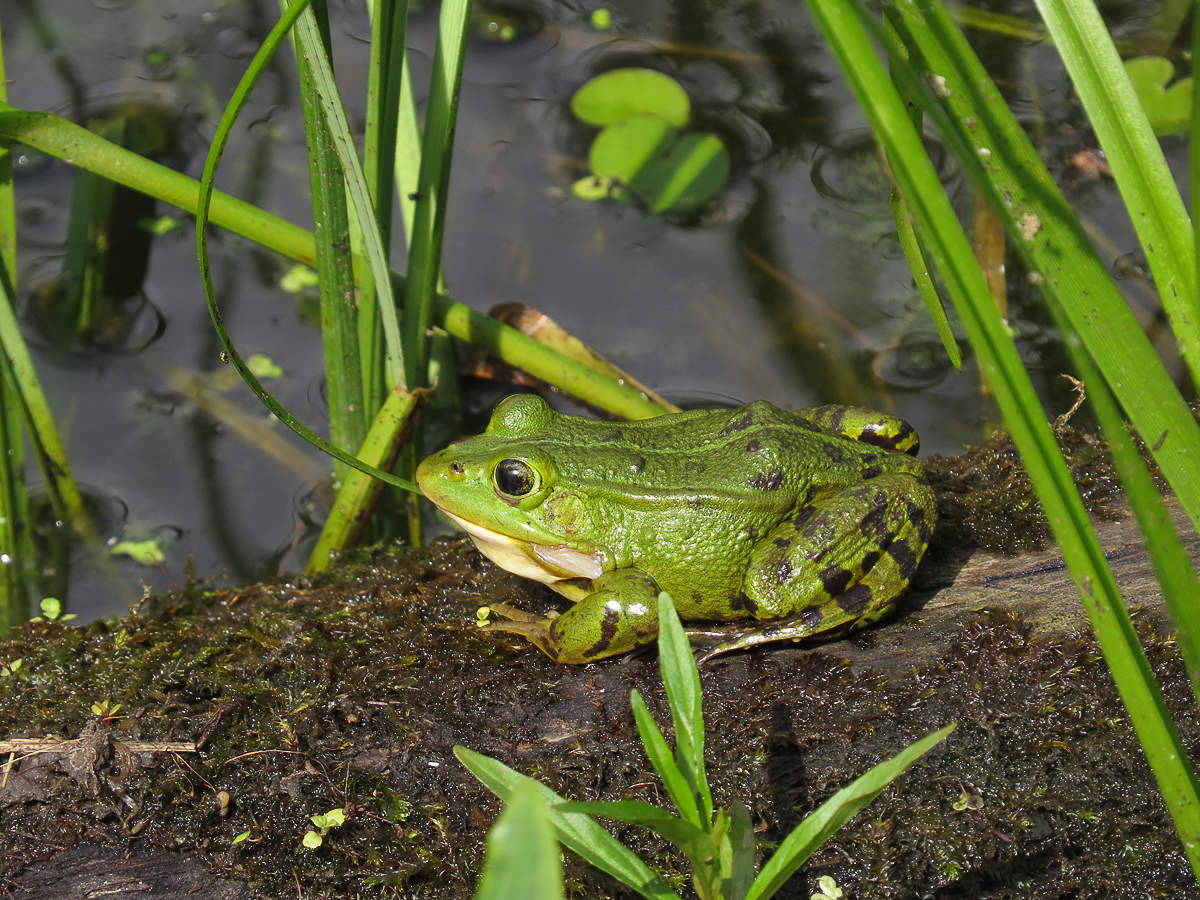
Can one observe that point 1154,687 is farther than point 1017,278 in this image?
No

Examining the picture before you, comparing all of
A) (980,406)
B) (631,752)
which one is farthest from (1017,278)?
(631,752)

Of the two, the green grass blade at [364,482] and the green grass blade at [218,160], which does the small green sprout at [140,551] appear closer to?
the green grass blade at [364,482]

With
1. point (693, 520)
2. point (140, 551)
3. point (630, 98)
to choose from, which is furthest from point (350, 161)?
point (630, 98)

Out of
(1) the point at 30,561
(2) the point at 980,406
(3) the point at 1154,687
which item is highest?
(3) the point at 1154,687

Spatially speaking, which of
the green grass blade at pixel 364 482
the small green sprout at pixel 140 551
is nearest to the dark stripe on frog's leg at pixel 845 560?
the green grass blade at pixel 364 482

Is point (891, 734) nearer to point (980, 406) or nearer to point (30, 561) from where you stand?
point (980, 406)

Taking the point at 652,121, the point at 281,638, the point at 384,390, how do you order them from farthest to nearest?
the point at 652,121 < the point at 384,390 < the point at 281,638

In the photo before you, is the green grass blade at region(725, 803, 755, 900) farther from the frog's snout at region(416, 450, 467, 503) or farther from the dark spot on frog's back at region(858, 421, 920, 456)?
the dark spot on frog's back at region(858, 421, 920, 456)
